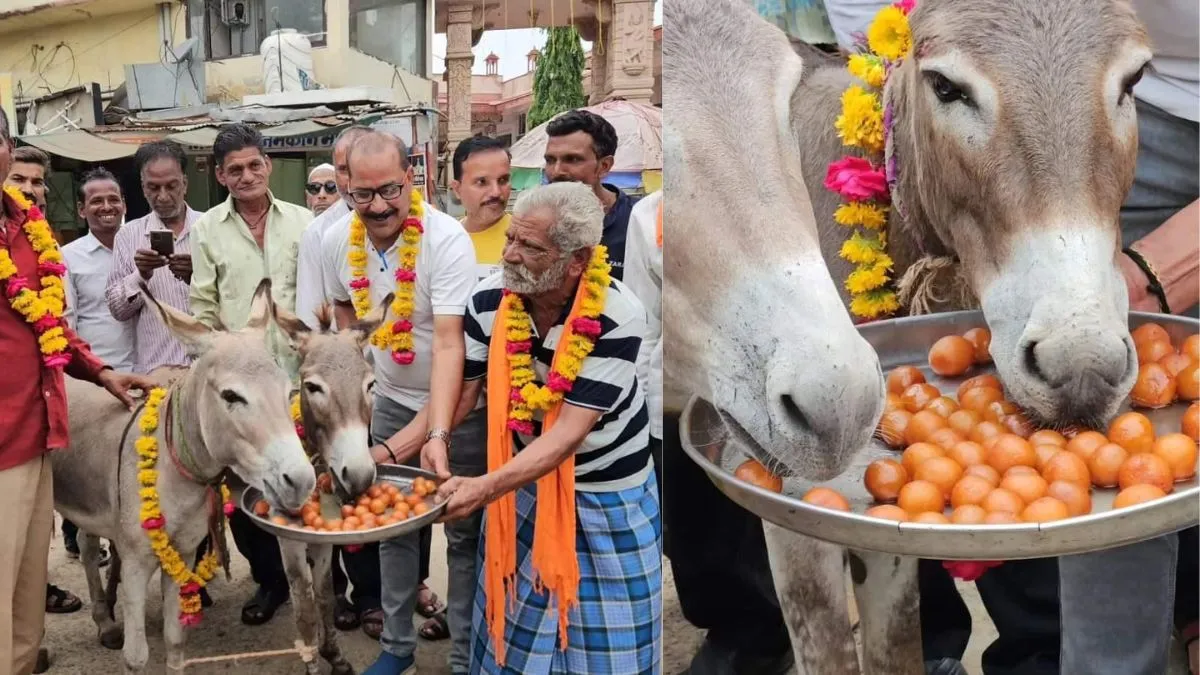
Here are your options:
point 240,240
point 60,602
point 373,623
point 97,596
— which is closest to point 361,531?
point 240,240

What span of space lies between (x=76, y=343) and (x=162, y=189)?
46 cm

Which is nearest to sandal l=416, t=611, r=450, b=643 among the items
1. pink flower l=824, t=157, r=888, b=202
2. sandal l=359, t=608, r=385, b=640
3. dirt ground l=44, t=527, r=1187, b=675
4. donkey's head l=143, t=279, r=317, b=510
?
dirt ground l=44, t=527, r=1187, b=675

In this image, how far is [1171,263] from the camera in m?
1.68

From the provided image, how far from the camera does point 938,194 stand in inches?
68.4

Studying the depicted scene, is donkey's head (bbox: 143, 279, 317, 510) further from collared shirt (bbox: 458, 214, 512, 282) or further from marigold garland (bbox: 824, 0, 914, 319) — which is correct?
marigold garland (bbox: 824, 0, 914, 319)

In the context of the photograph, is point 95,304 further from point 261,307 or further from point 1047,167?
point 1047,167

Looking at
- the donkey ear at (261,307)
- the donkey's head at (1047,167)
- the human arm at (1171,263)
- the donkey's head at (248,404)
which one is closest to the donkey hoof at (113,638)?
the donkey's head at (248,404)

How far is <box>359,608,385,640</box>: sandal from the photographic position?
308 cm

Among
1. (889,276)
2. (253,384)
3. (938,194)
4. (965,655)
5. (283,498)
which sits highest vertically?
(938,194)

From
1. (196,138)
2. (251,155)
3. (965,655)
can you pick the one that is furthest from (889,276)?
(196,138)

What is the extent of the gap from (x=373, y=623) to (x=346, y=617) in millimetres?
120

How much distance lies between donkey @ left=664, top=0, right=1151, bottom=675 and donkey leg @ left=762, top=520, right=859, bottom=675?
297mm

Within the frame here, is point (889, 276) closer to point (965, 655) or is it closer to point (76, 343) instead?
point (965, 655)

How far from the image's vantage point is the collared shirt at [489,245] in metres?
2.49
